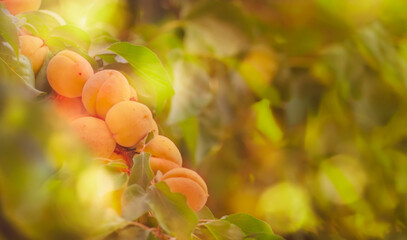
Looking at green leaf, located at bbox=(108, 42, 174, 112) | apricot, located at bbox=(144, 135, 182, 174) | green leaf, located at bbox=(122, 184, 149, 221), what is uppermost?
green leaf, located at bbox=(108, 42, 174, 112)

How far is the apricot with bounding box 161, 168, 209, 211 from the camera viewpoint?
1.10 feet

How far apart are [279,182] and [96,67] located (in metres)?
0.80

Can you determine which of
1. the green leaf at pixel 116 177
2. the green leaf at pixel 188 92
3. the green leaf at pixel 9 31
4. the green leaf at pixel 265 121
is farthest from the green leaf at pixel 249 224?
the green leaf at pixel 265 121

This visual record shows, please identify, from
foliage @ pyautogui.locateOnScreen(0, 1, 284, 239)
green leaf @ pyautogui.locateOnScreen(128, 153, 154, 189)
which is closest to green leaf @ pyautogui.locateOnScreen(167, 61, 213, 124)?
foliage @ pyautogui.locateOnScreen(0, 1, 284, 239)

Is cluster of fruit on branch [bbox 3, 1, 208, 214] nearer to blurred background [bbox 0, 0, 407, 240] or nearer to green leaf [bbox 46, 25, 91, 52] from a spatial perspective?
green leaf [bbox 46, 25, 91, 52]

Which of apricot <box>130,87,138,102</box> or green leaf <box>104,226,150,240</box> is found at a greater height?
apricot <box>130,87,138,102</box>

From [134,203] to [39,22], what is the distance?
218mm

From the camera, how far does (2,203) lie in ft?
0.68

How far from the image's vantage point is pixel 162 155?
14.6 inches

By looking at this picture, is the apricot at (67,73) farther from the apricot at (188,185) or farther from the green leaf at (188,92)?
the green leaf at (188,92)

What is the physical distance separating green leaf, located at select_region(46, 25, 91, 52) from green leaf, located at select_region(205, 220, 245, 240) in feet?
0.61

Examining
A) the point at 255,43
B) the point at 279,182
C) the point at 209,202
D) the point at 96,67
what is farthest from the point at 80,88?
the point at 279,182

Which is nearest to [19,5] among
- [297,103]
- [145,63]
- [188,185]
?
[145,63]

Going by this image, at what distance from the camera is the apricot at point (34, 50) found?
39cm
